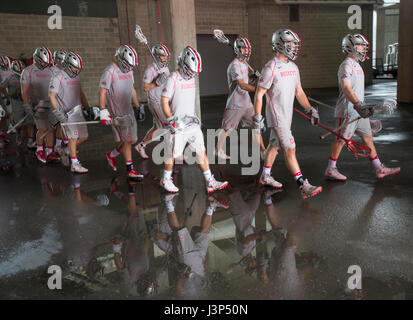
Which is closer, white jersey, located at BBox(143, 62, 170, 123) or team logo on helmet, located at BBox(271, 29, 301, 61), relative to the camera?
team logo on helmet, located at BBox(271, 29, 301, 61)

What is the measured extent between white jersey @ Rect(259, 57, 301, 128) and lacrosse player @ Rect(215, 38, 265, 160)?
64.2 inches

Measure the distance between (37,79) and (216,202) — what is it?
191 inches

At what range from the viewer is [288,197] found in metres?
5.42

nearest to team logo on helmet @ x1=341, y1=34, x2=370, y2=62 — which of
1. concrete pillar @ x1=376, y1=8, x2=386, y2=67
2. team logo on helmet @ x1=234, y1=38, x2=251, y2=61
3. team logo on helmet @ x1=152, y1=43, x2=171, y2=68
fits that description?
team logo on helmet @ x1=234, y1=38, x2=251, y2=61

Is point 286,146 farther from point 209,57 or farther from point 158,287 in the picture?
point 209,57

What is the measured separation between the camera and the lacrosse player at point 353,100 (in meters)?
5.56

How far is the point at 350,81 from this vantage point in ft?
18.4

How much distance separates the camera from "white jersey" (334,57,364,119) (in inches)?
219

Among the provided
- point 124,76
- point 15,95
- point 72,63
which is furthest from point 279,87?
point 15,95

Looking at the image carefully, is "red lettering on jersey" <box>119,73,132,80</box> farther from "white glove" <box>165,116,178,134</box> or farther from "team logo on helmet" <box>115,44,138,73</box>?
"white glove" <box>165,116,178,134</box>

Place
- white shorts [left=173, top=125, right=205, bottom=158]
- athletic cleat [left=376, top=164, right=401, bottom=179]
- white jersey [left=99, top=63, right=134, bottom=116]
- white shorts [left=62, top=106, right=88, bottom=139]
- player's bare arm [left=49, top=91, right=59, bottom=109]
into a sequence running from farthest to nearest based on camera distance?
1. white shorts [left=62, top=106, right=88, bottom=139]
2. player's bare arm [left=49, top=91, right=59, bottom=109]
3. white jersey [left=99, top=63, right=134, bottom=116]
4. athletic cleat [left=376, top=164, right=401, bottom=179]
5. white shorts [left=173, top=125, right=205, bottom=158]

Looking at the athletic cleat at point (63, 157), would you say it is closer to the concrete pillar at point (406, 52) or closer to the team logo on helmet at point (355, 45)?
the team logo on helmet at point (355, 45)
